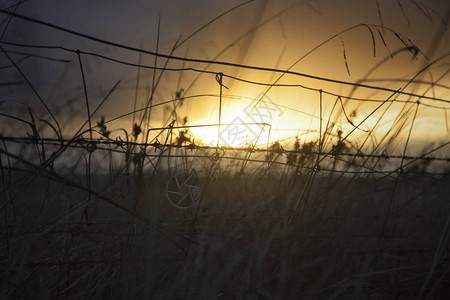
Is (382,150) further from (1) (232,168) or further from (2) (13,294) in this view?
(2) (13,294)

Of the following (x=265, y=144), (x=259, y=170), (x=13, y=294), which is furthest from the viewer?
(x=259, y=170)

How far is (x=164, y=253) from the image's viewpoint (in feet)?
4.75

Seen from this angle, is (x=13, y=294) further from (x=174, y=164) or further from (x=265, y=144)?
(x=265, y=144)

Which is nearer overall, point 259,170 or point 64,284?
point 64,284

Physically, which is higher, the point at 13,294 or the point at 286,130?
the point at 286,130

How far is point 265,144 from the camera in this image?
1721 mm

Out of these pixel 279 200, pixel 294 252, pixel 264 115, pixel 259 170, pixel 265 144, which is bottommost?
pixel 294 252

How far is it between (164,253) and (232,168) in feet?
2.03

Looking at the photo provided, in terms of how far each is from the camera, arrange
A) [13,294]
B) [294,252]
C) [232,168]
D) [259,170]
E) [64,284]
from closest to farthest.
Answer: [13,294] → [64,284] → [294,252] → [232,168] → [259,170]

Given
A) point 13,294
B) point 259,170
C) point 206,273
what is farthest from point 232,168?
point 13,294

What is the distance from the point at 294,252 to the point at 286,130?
0.72 meters

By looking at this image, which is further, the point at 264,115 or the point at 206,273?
the point at 264,115

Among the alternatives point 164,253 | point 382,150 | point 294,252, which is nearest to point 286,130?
point 382,150

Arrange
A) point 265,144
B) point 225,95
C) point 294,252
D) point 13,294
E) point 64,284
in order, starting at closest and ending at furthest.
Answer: point 13,294 → point 64,284 → point 294,252 → point 225,95 → point 265,144
